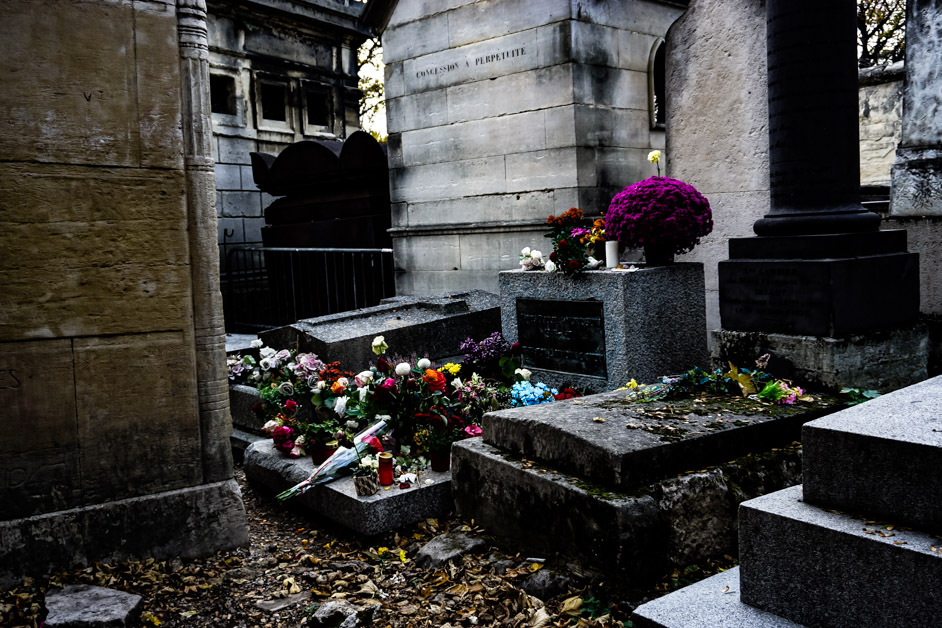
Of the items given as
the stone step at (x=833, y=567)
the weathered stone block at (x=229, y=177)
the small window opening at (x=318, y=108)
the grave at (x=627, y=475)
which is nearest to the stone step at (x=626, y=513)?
the grave at (x=627, y=475)

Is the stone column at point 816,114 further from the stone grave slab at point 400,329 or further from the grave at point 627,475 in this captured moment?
the stone grave slab at point 400,329

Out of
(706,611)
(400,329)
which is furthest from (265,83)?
(706,611)

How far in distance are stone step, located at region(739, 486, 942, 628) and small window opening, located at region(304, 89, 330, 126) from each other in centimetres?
1529

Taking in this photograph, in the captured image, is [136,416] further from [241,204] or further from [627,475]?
[241,204]

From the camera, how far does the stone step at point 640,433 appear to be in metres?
3.50

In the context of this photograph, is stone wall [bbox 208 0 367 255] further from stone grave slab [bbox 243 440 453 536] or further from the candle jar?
the candle jar

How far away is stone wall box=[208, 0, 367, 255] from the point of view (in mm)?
14664

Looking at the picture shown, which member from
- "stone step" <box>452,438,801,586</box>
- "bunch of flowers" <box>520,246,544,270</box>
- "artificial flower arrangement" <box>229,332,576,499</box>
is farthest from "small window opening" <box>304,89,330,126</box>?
"stone step" <box>452,438,801,586</box>

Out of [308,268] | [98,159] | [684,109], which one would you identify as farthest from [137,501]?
[308,268]

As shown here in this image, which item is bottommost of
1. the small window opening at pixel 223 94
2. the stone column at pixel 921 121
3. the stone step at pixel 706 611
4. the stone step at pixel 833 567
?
the stone step at pixel 706 611

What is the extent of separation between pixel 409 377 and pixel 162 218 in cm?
194

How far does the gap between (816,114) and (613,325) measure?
2042 mm

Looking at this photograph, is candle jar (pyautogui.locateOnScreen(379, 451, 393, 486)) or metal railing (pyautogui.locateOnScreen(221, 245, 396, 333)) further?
metal railing (pyautogui.locateOnScreen(221, 245, 396, 333))

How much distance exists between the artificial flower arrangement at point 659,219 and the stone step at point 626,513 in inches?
103
